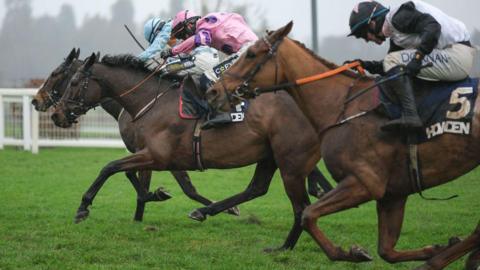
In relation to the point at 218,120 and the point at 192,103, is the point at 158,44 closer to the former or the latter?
the point at 192,103

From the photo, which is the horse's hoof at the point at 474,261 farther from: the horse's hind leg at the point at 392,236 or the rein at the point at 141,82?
the rein at the point at 141,82

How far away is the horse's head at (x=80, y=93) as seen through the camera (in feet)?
25.7

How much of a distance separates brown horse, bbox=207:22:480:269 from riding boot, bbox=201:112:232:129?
1.59m

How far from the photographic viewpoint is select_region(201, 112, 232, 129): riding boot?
7238 mm

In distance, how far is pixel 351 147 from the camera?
5457 millimetres

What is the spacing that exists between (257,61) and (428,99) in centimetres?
123

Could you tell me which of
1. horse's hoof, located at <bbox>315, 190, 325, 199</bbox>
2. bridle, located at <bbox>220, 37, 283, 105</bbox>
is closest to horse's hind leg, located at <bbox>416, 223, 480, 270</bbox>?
bridle, located at <bbox>220, 37, 283, 105</bbox>

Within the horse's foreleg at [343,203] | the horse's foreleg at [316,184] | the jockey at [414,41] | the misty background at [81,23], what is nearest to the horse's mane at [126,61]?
the horse's foreleg at [316,184]

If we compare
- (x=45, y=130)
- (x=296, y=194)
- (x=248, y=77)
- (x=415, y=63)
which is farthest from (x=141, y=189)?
(x=45, y=130)

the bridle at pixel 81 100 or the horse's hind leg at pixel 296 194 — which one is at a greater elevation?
A: the bridle at pixel 81 100

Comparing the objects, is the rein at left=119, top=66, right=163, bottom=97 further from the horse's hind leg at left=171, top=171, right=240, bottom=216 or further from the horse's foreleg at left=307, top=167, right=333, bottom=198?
the horse's foreleg at left=307, top=167, right=333, bottom=198

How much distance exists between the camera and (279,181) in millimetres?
12391

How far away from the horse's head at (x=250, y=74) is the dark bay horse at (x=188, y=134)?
1.60m

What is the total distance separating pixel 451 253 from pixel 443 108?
1036mm
